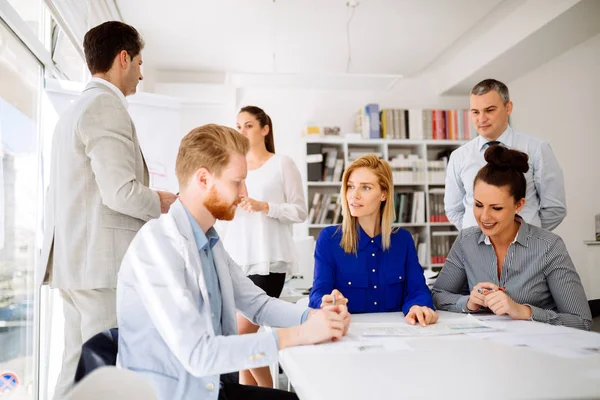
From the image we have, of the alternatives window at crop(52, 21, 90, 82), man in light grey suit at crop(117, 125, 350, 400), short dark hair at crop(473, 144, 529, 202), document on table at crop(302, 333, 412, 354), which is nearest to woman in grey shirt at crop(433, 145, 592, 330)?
short dark hair at crop(473, 144, 529, 202)

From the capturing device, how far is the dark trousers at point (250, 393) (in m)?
1.20

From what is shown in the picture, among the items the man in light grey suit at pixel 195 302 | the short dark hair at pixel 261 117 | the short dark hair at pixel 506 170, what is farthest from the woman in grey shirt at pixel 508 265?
the short dark hair at pixel 261 117

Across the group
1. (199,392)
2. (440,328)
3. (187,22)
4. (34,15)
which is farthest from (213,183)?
(187,22)

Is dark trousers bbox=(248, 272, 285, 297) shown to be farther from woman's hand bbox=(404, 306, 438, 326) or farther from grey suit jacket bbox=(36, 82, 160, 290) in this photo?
woman's hand bbox=(404, 306, 438, 326)

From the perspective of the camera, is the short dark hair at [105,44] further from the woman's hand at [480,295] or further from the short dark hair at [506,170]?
the woman's hand at [480,295]

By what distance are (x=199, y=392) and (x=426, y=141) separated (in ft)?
A: 15.5

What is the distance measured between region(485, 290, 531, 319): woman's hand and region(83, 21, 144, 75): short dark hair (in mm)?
1590

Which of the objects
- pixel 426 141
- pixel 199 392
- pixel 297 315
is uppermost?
pixel 426 141

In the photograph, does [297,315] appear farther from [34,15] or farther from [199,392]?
[34,15]

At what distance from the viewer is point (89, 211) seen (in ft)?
5.44

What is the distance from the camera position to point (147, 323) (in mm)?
1034

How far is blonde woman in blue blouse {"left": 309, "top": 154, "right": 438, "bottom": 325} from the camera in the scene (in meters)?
1.72

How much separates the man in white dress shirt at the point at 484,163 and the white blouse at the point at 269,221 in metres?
0.82

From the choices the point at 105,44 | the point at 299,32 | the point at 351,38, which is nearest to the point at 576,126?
the point at 351,38
